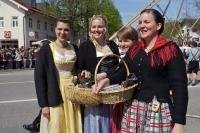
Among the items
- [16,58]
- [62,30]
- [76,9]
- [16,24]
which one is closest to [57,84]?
[62,30]

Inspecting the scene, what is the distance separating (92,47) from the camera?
5125mm

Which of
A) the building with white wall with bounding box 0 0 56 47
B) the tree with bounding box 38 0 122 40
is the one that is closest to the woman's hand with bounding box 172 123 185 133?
the building with white wall with bounding box 0 0 56 47

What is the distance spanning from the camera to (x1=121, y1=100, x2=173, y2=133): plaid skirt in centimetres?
393

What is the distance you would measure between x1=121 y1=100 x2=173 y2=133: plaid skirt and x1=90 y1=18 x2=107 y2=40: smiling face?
44.2 inches

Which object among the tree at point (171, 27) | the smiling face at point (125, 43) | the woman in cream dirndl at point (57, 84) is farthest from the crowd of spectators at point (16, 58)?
the smiling face at point (125, 43)

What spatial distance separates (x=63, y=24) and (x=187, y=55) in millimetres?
13488

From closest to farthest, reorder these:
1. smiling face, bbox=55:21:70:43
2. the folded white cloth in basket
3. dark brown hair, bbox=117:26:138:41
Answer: the folded white cloth in basket, dark brown hair, bbox=117:26:138:41, smiling face, bbox=55:21:70:43

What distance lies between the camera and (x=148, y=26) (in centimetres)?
395

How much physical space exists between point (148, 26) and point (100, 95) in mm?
795

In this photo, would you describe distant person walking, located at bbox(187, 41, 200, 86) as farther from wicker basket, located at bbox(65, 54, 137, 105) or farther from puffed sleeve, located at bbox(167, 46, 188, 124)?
puffed sleeve, located at bbox(167, 46, 188, 124)

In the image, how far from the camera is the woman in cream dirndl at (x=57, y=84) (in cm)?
512

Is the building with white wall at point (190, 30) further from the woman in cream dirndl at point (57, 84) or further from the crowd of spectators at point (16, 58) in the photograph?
the crowd of spectators at point (16, 58)

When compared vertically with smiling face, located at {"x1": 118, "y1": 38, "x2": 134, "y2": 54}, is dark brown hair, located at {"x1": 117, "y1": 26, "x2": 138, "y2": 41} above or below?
above

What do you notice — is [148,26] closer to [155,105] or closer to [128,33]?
[155,105]
